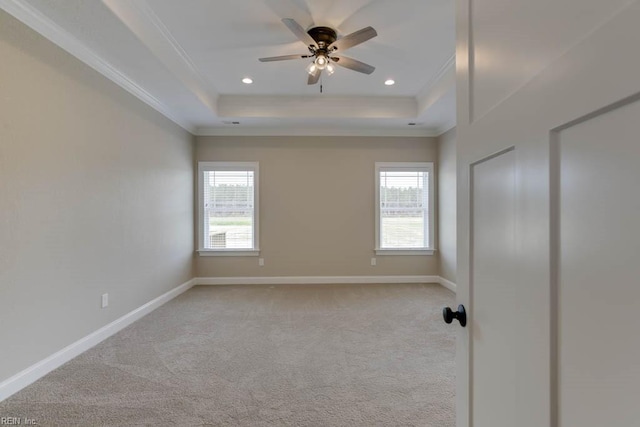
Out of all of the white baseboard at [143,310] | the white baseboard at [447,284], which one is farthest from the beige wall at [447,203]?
the white baseboard at [143,310]

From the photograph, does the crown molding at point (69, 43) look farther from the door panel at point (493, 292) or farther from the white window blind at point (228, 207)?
the door panel at point (493, 292)

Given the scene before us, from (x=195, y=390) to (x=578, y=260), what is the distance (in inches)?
91.3

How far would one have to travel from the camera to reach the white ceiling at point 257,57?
2.44 m

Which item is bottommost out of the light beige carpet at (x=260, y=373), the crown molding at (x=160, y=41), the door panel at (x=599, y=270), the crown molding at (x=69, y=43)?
the light beige carpet at (x=260, y=373)

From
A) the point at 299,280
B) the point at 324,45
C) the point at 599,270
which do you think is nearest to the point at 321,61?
the point at 324,45

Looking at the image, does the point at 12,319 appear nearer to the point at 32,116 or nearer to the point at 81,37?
the point at 32,116

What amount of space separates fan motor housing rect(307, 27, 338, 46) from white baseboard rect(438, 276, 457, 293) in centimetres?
381

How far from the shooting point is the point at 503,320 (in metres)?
0.80

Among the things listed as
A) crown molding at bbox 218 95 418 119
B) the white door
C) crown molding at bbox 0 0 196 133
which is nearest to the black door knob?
the white door

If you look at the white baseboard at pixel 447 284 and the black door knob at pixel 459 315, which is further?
the white baseboard at pixel 447 284

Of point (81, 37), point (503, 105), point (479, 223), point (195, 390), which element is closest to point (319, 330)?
point (195, 390)

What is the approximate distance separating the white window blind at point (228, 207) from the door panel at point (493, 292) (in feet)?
14.7

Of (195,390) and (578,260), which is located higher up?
→ (578,260)

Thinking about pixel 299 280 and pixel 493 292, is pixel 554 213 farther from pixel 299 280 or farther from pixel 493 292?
pixel 299 280
